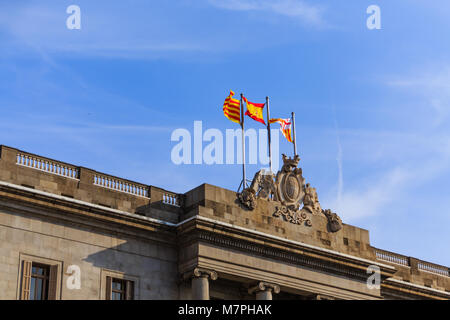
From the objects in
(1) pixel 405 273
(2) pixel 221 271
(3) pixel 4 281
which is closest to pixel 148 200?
(2) pixel 221 271

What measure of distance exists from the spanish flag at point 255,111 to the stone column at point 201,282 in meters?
11.6

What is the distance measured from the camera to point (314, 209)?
56.5 meters

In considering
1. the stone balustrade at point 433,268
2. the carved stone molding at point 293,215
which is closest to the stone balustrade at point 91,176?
the carved stone molding at point 293,215

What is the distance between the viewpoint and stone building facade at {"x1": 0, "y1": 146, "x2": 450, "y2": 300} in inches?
1857

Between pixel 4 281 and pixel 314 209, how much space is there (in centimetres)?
1857

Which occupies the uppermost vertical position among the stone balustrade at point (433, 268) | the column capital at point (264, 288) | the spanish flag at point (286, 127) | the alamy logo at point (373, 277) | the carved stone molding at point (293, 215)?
the spanish flag at point (286, 127)

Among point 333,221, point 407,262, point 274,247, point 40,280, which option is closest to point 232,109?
point 333,221

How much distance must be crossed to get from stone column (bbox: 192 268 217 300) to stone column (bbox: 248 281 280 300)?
2854 millimetres

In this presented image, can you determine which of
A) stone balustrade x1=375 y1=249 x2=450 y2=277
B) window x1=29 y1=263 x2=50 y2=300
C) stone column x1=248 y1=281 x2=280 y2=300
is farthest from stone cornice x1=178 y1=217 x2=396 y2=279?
window x1=29 y1=263 x2=50 y2=300

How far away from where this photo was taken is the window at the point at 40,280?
152 ft

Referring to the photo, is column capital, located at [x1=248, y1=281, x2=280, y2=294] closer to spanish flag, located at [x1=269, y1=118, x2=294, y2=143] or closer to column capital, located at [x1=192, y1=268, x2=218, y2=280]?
column capital, located at [x1=192, y1=268, x2=218, y2=280]

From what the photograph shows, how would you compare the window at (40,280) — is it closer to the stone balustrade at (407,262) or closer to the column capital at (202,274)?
→ the column capital at (202,274)

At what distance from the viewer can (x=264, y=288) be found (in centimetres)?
5206
